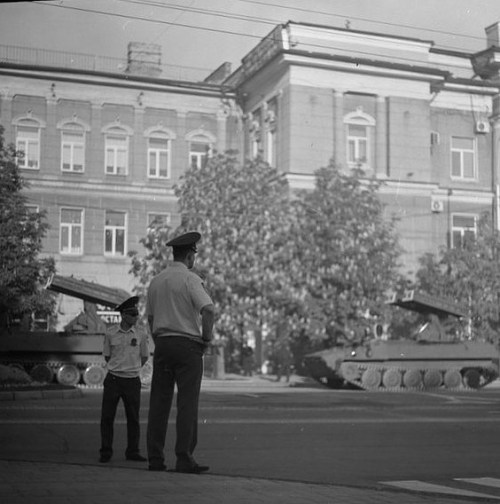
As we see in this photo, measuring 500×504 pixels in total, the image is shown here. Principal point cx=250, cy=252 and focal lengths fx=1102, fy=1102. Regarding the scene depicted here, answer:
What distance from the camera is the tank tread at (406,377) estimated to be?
30.9 meters

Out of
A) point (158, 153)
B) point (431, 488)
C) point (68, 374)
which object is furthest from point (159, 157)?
point (431, 488)

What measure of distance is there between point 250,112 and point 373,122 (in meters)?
5.18

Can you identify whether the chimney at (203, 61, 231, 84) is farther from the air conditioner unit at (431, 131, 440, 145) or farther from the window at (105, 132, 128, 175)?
the air conditioner unit at (431, 131, 440, 145)

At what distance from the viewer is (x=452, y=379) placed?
104ft

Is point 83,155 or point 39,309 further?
point 83,155

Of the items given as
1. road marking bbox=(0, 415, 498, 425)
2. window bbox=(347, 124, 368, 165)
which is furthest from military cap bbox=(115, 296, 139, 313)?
window bbox=(347, 124, 368, 165)

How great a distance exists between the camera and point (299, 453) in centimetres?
1088

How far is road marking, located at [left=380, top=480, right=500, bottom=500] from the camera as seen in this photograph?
317 inches

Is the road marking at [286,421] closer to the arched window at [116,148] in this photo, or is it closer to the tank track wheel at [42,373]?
the tank track wheel at [42,373]

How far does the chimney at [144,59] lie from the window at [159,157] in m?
2.69

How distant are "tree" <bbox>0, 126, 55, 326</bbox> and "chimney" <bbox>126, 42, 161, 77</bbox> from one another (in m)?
6.45

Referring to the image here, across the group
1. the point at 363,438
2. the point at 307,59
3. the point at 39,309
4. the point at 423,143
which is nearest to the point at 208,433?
the point at 363,438

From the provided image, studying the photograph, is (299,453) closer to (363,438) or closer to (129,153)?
(363,438)

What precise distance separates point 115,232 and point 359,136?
10.4 meters
